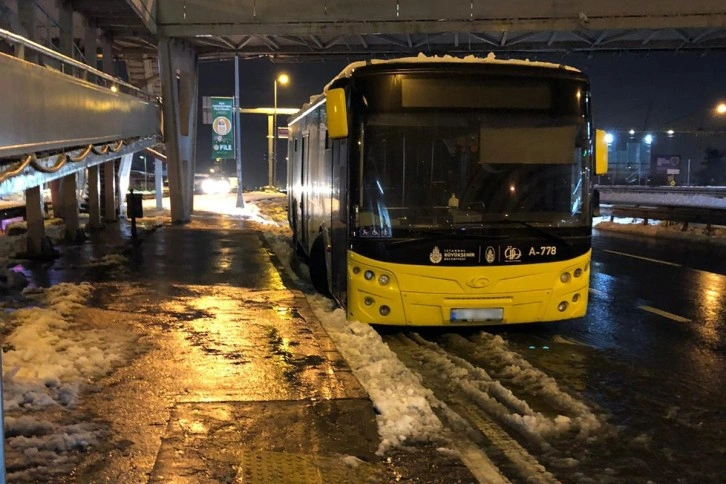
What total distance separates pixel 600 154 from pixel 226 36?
17.2 meters

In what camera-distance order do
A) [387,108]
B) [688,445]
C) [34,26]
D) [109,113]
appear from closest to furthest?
[688,445] < [387,108] < [109,113] < [34,26]

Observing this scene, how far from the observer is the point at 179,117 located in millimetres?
26297

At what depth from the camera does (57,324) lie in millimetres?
7941

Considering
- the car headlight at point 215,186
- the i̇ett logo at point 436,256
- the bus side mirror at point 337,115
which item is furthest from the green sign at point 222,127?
the i̇ett logo at point 436,256

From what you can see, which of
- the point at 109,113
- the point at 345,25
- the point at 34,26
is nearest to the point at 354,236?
the point at 109,113

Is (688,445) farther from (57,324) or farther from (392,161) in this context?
(57,324)

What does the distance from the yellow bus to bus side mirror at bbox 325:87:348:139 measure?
0.04ft

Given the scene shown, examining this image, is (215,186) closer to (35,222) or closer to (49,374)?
(35,222)

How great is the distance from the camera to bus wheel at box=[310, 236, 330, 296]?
34.9ft

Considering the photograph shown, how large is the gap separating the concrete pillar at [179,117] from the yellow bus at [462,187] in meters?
17.6

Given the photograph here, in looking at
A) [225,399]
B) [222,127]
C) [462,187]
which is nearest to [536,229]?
[462,187]

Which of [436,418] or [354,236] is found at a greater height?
[354,236]

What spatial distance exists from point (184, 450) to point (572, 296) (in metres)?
5.10

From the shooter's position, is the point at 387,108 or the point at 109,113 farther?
the point at 109,113
